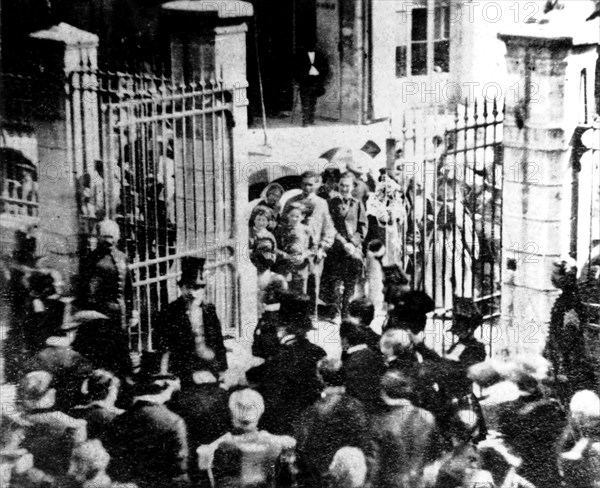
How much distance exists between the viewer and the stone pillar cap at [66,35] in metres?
6.09

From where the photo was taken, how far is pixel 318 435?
660 cm

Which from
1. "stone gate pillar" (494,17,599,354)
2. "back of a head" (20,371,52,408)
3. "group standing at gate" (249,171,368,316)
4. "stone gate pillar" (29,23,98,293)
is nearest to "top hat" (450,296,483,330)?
"stone gate pillar" (494,17,599,354)

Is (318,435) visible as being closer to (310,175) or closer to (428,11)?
(310,175)

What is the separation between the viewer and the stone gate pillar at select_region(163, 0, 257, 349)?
6121 millimetres

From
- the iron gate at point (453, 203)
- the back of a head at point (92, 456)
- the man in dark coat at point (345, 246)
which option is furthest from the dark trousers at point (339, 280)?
the back of a head at point (92, 456)

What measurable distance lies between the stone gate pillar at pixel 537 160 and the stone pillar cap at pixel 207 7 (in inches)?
61.7

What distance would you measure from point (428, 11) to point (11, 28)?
231 cm

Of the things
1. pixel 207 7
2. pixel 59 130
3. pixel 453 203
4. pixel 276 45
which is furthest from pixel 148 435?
pixel 207 7

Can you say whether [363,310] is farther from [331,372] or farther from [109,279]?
[109,279]

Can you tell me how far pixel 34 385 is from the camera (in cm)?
637

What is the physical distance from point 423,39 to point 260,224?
141 centimetres

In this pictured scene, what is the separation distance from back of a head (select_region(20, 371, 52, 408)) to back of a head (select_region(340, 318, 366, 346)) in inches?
67.5

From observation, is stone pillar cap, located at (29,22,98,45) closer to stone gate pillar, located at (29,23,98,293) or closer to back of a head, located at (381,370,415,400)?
stone gate pillar, located at (29,23,98,293)

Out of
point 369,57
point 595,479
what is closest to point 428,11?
point 369,57
